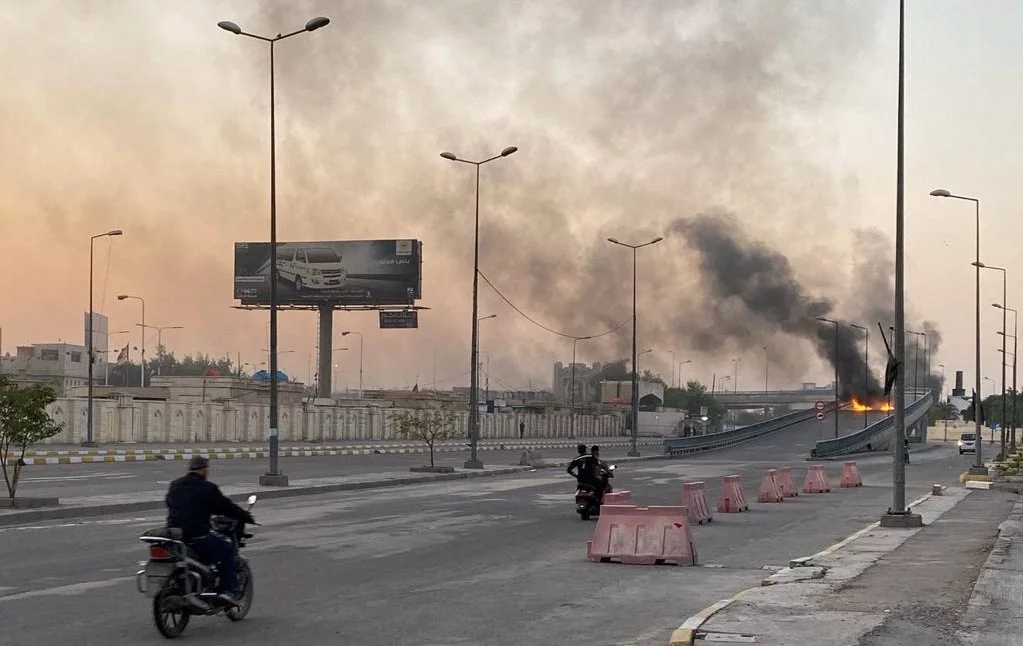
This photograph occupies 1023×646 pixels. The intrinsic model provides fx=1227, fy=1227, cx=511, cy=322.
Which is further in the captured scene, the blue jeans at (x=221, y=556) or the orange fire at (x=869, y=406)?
the orange fire at (x=869, y=406)

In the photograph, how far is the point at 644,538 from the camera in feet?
53.5

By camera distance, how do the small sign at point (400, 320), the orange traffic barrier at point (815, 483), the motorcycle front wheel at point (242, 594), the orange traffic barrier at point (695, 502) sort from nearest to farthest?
the motorcycle front wheel at point (242, 594) → the orange traffic barrier at point (695, 502) → the orange traffic barrier at point (815, 483) → the small sign at point (400, 320)

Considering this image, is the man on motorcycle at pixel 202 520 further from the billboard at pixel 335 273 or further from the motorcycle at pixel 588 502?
the billboard at pixel 335 273

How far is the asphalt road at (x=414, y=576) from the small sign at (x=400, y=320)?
206 feet

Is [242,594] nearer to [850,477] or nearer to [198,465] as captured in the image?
[198,465]

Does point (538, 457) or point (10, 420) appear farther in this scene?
point (538, 457)

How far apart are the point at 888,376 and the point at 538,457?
93.1 feet

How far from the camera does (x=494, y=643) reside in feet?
32.6

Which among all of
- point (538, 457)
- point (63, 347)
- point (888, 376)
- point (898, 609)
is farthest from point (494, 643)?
point (63, 347)

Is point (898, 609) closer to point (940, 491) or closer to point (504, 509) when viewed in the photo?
point (504, 509)

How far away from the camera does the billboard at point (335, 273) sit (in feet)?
298

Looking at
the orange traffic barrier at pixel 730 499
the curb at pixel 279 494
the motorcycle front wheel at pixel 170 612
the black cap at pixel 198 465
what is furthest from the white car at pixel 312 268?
the motorcycle front wheel at pixel 170 612

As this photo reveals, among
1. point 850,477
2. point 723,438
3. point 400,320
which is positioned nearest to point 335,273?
point 400,320

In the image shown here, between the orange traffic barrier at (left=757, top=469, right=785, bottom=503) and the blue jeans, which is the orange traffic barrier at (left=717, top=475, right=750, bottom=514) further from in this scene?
the blue jeans
